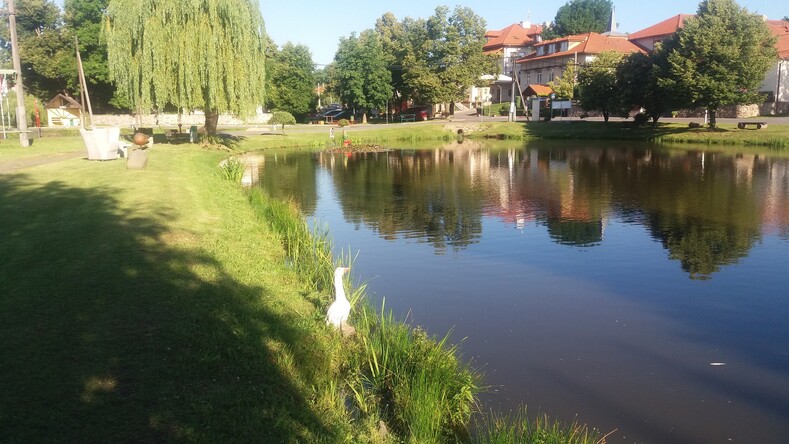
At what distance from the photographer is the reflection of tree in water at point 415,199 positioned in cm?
1745

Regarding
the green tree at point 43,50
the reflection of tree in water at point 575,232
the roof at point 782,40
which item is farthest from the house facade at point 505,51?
the reflection of tree in water at point 575,232

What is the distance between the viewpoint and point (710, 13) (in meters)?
47.5

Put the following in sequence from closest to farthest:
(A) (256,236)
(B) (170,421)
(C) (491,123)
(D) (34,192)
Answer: (B) (170,421) < (A) (256,236) < (D) (34,192) < (C) (491,123)

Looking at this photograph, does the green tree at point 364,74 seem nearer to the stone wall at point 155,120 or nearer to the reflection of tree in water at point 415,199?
the stone wall at point 155,120

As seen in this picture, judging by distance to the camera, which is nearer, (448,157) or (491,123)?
(448,157)

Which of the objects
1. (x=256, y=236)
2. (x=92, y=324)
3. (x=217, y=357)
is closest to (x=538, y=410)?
(x=217, y=357)

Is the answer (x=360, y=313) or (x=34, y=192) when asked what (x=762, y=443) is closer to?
(x=360, y=313)

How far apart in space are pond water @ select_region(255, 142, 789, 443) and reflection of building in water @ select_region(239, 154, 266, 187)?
177 centimetres

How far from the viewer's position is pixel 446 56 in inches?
2707

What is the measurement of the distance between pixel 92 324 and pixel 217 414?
2436 millimetres

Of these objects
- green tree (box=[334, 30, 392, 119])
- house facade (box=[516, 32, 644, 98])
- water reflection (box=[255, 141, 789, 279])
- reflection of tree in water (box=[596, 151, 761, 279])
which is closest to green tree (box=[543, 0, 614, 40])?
house facade (box=[516, 32, 644, 98])

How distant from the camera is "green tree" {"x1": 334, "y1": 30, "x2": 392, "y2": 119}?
67.1 m

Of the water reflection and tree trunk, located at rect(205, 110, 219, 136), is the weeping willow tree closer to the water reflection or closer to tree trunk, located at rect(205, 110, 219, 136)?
tree trunk, located at rect(205, 110, 219, 136)

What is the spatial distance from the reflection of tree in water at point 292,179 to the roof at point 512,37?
67.9 meters
